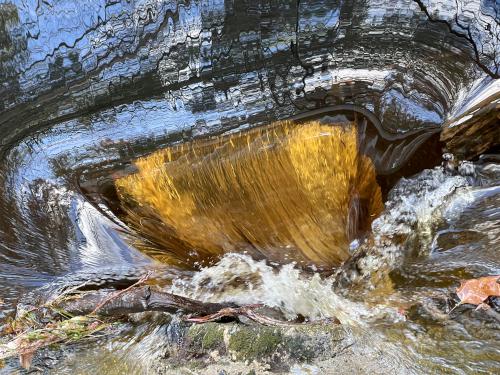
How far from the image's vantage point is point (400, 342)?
1872 millimetres

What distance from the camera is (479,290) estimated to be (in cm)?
201

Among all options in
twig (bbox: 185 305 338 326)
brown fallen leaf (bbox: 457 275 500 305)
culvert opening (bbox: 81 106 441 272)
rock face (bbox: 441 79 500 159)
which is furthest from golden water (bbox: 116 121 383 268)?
brown fallen leaf (bbox: 457 275 500 305)

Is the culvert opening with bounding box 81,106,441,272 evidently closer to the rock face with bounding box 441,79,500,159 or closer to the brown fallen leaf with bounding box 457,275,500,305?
the rock face with bounding box 441,79,500,159

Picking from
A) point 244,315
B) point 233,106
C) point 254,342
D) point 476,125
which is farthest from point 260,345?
point 476,125

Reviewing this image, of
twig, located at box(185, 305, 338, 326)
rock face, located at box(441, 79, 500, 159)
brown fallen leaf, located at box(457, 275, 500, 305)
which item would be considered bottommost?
brown fallen leaf, located at box(457, 275, 500, 305)

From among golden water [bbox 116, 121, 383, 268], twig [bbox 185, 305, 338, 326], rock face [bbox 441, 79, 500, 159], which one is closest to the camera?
twig [bbox 185, 305, 338, 326]

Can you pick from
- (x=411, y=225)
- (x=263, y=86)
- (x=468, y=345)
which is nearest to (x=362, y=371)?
(x=468, y=345)

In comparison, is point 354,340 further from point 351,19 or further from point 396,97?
point 351,19

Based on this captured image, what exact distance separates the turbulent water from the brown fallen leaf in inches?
8.2

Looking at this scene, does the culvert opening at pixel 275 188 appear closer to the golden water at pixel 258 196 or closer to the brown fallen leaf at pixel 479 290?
the golden water at pixel 258 196

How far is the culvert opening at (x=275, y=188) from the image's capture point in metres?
→ 2.62

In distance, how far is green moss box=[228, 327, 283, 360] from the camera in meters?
1.91

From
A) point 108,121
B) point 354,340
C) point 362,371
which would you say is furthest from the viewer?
point 108,121

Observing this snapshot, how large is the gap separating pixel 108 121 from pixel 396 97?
1.73 m
